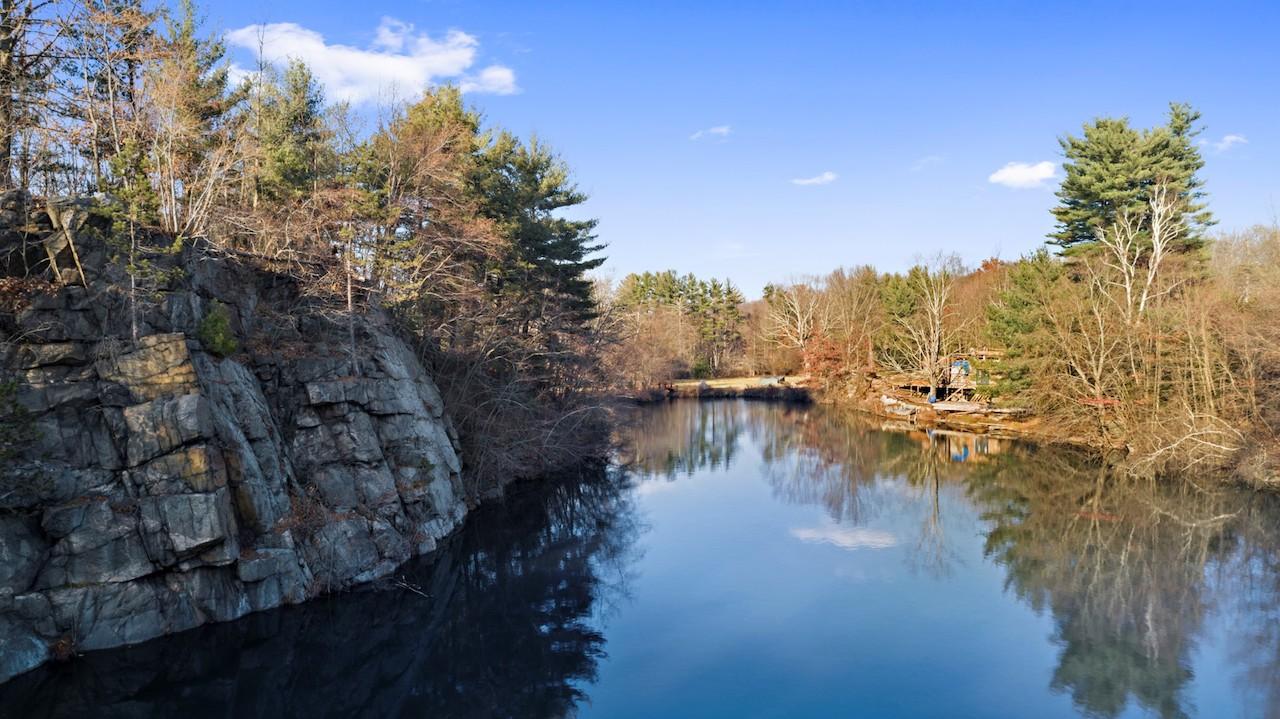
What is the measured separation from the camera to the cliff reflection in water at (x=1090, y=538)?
42.4ft

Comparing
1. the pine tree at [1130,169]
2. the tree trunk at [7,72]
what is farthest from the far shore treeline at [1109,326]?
the tree trunk at [7,72]

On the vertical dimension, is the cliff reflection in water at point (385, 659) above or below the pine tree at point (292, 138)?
below

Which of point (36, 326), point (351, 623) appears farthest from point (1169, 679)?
point (36, 326)

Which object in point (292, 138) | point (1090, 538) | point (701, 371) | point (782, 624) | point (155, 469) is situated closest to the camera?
point (155, 469)

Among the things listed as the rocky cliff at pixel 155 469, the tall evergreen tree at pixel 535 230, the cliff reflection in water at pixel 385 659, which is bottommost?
the cliff reflection in water at pixel 385 659

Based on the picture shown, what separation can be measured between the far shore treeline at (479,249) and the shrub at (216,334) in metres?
0.08

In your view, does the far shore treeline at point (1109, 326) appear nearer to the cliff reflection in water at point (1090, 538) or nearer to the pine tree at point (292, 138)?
the cliff reflection in water at point (1090, 538)

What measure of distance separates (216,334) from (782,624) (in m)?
13.9

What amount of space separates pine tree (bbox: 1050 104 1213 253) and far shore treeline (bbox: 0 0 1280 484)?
0.47ft

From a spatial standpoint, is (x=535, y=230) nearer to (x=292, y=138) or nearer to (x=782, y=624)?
(x=292, y=138)

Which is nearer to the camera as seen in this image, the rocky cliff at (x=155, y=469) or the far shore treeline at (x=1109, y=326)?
the rocky cliff at (x=155, y=469)

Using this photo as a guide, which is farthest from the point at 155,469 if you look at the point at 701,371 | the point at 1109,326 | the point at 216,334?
the point at 701,371

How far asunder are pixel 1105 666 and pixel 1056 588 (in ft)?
14.1

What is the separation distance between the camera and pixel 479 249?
23.7 m
